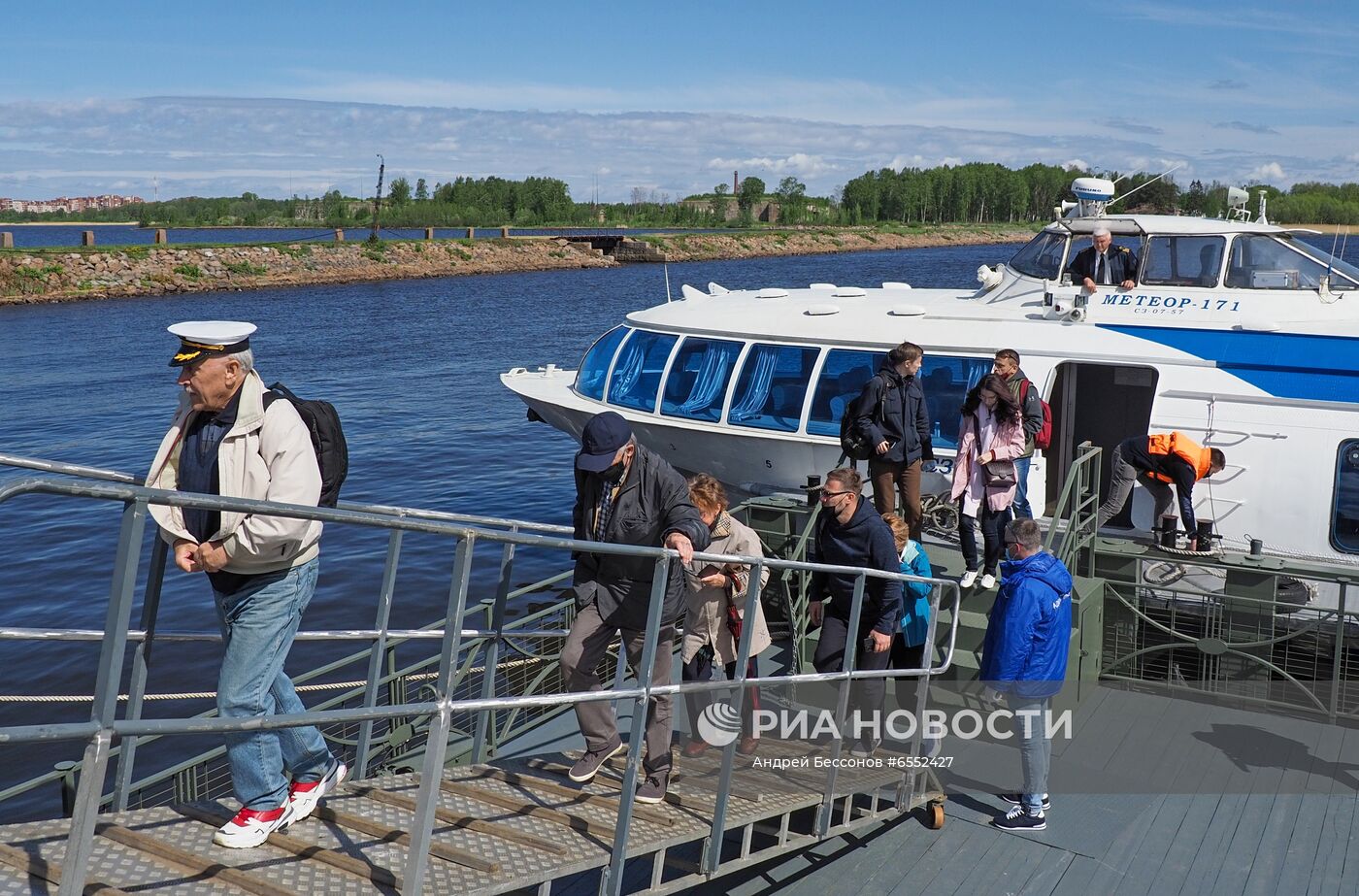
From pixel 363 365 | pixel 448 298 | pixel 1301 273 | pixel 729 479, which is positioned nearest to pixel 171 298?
pixel 448 298

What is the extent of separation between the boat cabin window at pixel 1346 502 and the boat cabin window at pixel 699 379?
566cm

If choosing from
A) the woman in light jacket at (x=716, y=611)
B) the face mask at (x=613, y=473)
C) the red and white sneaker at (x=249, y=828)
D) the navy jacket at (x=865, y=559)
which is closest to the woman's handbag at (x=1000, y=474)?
the navy jacket at (x=865, y=559)

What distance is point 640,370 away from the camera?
Result: 1342 centimetres

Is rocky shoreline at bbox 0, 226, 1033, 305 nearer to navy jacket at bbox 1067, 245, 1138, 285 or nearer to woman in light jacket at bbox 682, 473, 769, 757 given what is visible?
navy jacket at bbox 1067, 245, 1138, 285

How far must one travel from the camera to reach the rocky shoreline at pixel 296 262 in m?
56.7

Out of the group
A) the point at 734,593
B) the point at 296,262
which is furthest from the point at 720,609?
the point at 296,262

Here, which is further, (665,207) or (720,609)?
(665,207)

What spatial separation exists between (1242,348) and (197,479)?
894 centimetres

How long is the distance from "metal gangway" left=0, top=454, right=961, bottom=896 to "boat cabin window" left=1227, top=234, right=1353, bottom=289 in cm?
630

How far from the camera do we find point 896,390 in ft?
30.4

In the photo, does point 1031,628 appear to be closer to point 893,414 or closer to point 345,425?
point 893,414

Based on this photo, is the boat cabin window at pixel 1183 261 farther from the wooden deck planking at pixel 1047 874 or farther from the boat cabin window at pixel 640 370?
the wooden deck planking at pixel 1047 874

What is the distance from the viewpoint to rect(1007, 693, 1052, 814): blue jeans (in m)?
6.31

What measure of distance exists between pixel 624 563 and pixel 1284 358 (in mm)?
7223
